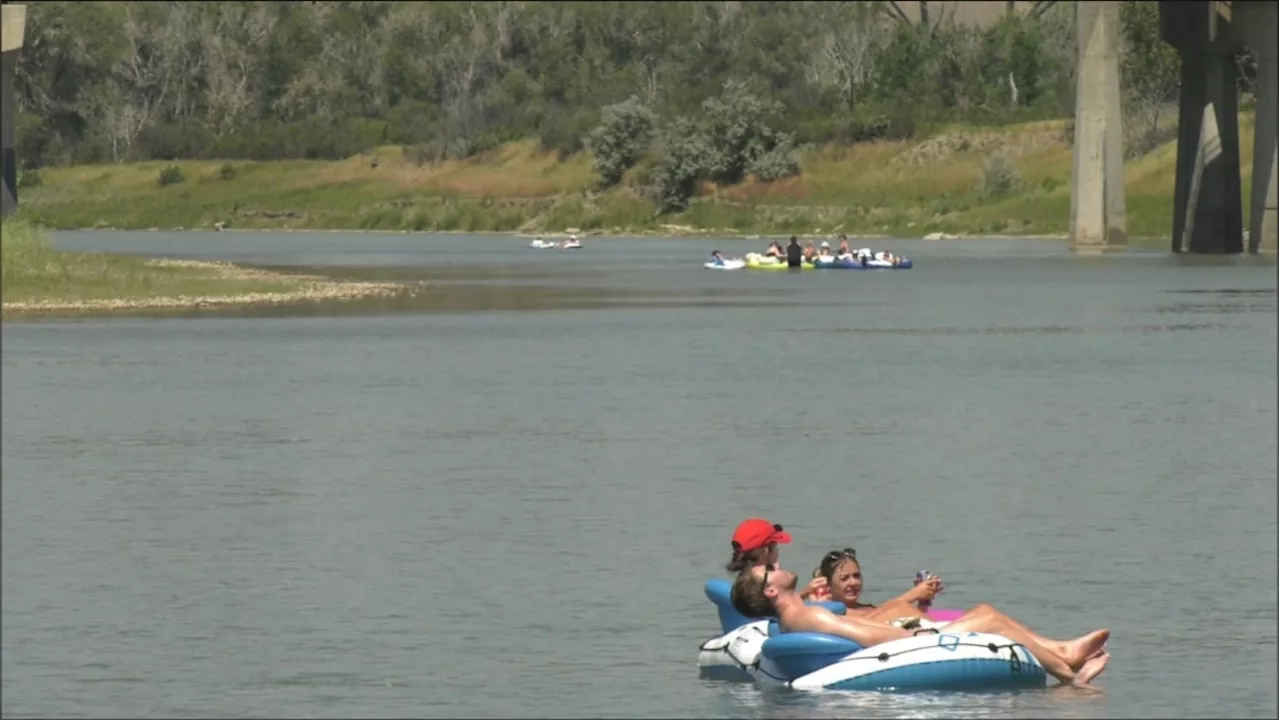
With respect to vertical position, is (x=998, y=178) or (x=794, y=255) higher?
(x=998, y=178)

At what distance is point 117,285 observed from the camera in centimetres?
7456

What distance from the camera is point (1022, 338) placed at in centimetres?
5966

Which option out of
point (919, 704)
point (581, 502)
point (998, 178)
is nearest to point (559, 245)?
point (998, 178)

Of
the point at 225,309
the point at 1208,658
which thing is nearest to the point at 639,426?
the point at 1208,658

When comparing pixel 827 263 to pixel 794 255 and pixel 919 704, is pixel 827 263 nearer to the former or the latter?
pixel 794 255

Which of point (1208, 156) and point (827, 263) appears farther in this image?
point (1208, 156)

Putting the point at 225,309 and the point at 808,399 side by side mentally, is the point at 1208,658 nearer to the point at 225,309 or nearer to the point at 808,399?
the point at 808,399

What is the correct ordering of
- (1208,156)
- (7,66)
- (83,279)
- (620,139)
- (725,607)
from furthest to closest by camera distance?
(620,139) → (1208,156) → (7,66) → (83,279) → (725,607)

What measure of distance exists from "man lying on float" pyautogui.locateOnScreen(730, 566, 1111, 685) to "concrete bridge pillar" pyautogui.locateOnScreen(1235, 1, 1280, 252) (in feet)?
278

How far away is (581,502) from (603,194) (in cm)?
13956

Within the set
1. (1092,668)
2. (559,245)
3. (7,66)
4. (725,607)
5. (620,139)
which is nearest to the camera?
(1092,668)

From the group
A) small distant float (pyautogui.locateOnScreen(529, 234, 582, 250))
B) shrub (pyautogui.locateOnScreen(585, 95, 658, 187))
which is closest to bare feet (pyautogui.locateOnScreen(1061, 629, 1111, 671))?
small distant float (pyautogui.locateOnScreen(529, 234, 582, 250))

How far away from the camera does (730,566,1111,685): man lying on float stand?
19.5 meters

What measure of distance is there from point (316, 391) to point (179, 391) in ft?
7.08
